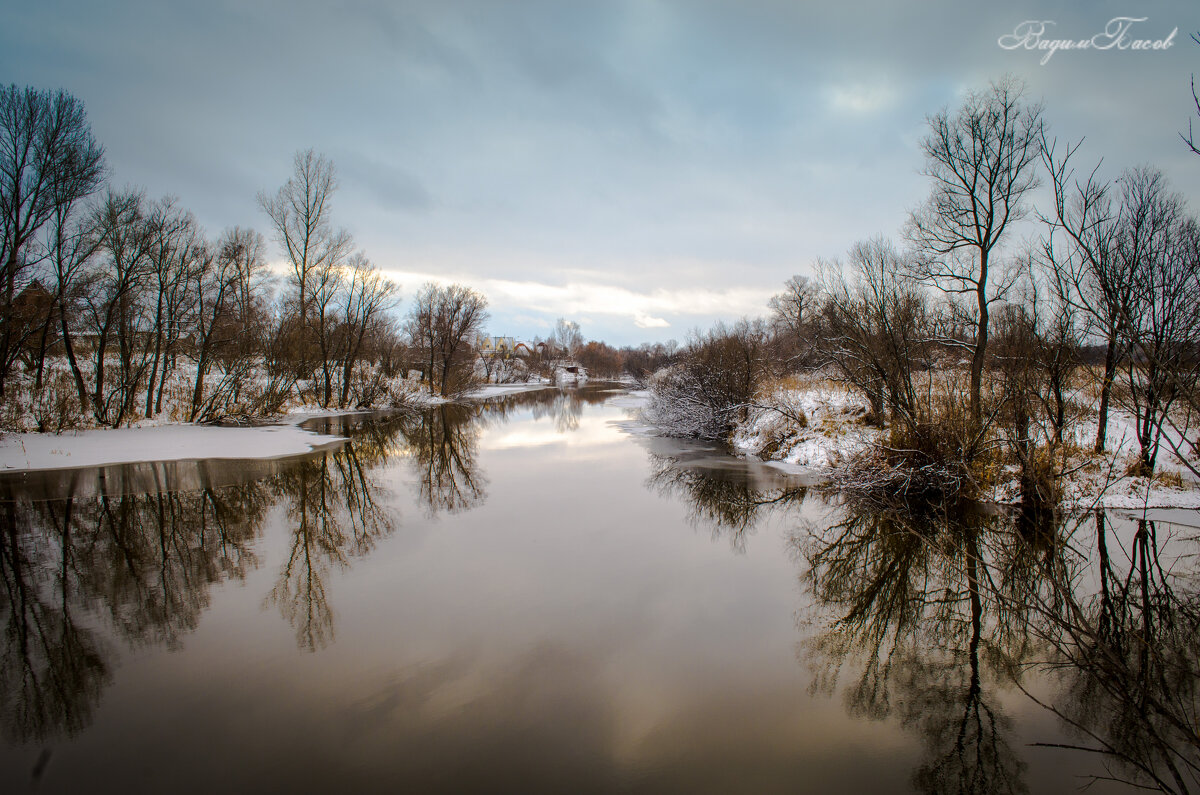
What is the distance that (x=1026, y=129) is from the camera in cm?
1320

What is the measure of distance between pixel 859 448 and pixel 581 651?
927 centimetres

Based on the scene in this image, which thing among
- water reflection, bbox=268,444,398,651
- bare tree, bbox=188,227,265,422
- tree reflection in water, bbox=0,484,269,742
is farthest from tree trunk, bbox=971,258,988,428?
bare tree, bbox=188,227,265,422

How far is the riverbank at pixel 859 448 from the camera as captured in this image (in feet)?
30.5

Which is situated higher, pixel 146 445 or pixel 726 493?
pixel 146 445

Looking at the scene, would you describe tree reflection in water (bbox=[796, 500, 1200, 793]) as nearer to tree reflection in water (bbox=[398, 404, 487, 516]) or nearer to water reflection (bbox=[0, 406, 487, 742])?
water reflection (bbox=[0, 406, 487, 742])

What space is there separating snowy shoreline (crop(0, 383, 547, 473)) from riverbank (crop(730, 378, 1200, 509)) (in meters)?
13.1

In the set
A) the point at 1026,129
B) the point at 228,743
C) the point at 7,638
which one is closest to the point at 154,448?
the point at 7,638

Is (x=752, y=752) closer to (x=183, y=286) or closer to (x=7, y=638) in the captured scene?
(x=7, y=638)

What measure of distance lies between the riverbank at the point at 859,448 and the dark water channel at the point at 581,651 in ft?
2.22

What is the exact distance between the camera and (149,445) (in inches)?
582

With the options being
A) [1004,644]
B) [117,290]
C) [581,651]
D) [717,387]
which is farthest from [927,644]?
[117,290]

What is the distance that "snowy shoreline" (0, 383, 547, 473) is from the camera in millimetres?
12703

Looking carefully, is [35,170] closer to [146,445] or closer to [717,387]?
[146,445]

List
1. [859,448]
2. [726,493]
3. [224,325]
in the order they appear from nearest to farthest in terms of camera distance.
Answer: [726,493] → [859,448] → [224,325]
